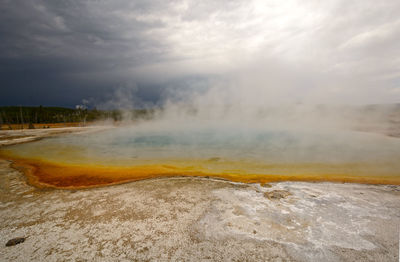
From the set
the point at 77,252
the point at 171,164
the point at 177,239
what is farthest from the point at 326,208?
the point at 171,164

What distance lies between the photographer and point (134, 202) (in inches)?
194

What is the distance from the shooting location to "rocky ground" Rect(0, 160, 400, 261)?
10.5 feet

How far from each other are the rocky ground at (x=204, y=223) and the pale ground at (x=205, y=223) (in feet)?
0.06

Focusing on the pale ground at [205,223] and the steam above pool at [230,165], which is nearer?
the pale ground at [205,223]

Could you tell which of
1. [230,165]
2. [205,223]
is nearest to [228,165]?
[230,165]

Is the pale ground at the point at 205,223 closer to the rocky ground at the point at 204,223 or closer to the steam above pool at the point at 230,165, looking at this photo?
the rocky ground at the point at 204,223

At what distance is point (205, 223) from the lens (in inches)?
157

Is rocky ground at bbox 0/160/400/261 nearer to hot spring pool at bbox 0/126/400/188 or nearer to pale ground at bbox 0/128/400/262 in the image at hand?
pale ground at bbox 0/128/400/262

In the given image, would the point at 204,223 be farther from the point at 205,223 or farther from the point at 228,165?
the point at 228,165

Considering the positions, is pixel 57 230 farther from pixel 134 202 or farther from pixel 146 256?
pixel 146 256

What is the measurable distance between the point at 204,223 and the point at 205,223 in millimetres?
21

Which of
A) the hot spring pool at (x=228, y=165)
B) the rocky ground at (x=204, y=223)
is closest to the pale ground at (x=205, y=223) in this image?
the rocky ground at (x=204, y=223)

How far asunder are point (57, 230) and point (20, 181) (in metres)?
4.37

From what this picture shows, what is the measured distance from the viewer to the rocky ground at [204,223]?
320cm
